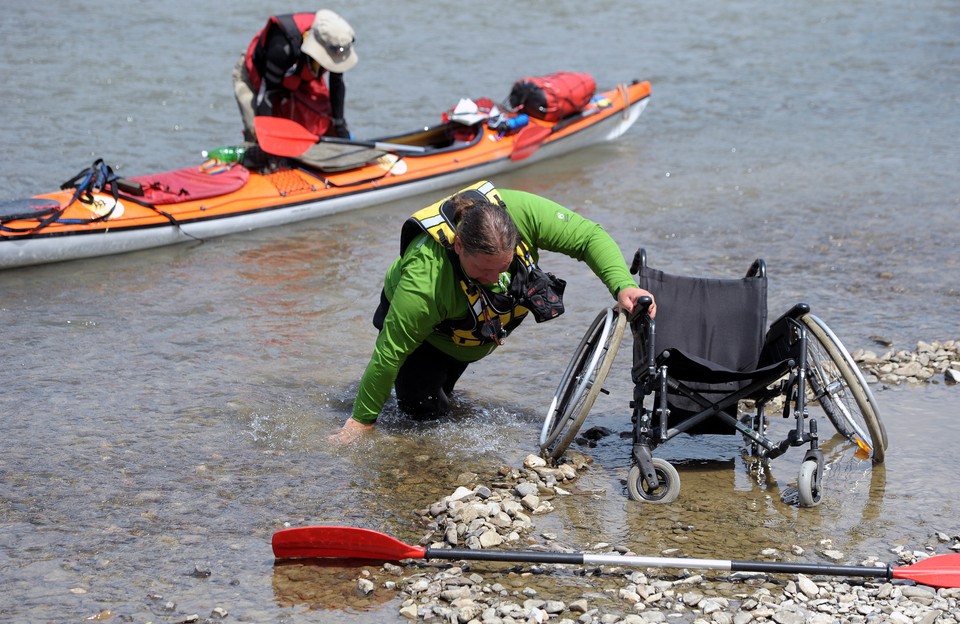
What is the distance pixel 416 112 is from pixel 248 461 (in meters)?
8.43

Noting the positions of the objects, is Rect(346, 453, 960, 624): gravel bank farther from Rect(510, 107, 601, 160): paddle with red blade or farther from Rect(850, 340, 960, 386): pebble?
Rect(510, 107, 601, 160): paddle with red blade

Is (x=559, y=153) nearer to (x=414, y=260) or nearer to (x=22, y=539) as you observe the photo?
(x=414, y=260)

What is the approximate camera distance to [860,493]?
478cm

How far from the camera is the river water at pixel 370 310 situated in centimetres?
448

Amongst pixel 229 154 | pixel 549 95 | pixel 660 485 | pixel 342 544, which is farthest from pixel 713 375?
pixel 549 95

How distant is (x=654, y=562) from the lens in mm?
4023

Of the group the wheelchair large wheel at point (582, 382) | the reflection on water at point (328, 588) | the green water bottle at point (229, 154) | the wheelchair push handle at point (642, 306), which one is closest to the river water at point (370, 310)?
the reflection on water at point (328, 588)

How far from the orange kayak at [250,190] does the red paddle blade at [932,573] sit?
6.15 meters

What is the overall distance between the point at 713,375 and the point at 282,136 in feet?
17.2

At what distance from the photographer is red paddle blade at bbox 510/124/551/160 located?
1063 centimetres

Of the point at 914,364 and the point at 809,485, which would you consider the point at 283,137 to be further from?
the point at 809,485

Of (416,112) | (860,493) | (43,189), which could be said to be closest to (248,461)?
(860,493)

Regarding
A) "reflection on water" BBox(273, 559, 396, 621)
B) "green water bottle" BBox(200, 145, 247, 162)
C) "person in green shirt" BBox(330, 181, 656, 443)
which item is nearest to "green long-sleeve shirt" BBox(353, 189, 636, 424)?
"person in green shirt" BBox(330, 181, 656, 443)

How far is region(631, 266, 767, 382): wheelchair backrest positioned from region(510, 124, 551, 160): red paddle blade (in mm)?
5886
